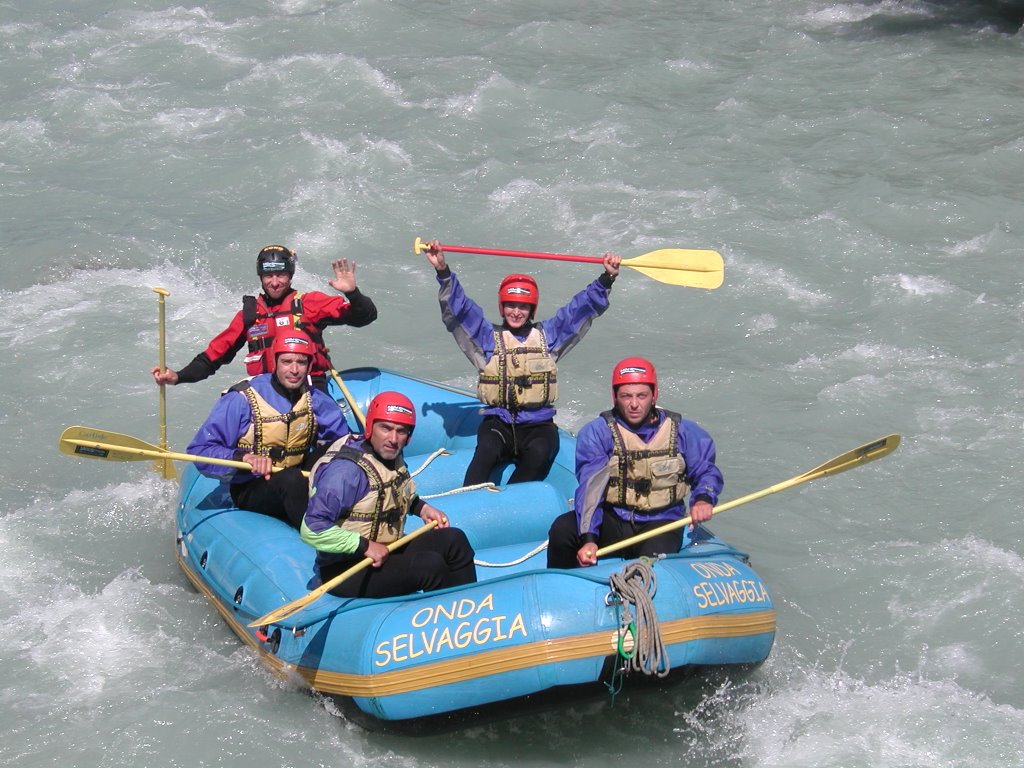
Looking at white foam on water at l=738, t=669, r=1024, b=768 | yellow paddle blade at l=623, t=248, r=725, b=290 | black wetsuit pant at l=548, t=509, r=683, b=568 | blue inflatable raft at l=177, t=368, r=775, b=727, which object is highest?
yellow paddle blade at l=623, t=248, r=725, b=290

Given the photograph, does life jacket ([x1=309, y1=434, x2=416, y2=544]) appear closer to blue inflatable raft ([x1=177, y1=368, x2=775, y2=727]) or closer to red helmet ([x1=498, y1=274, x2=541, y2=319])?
blue inflatable raft ([x1=177, y1=368, x2=775, y2=727])

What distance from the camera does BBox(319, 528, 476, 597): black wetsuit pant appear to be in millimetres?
5043

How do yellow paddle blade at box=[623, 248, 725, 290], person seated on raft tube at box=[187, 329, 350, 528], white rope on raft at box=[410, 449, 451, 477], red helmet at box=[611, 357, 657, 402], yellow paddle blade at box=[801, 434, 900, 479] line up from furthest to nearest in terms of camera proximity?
yellow paddle blade at box=[623, 248, 725, 290] < white rope on raft at box=[410, 449, 451, 477] < person seated on raft tube at box=[187, 329, 350, 528] < yellow paddle blade at box=[801, 434, 900, 479] < red helmet at box=[611, 357, 657, 402]

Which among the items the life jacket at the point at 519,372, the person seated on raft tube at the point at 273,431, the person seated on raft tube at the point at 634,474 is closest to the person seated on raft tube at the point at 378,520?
the person seated on raft tube at the point at 634,474

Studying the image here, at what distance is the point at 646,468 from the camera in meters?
5.24

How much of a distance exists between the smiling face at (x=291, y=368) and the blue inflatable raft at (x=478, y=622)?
59 cm

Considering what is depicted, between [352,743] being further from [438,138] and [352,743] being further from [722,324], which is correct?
[438,138]

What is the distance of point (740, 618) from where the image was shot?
16.1 ft

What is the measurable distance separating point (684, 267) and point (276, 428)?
2.22 m

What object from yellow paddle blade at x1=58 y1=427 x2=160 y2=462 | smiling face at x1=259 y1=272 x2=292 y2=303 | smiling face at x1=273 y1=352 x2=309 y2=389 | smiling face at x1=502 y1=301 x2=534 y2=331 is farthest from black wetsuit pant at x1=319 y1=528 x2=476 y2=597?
smiling face at x1=259 y1=272 x2=292 y2=303

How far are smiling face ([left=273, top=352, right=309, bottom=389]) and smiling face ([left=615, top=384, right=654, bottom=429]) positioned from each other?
4.32 ft

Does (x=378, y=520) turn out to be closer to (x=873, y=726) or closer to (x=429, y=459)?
(x=429, y=459)

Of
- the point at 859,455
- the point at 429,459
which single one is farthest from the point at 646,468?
the point at 429,459

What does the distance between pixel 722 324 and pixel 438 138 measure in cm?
372
